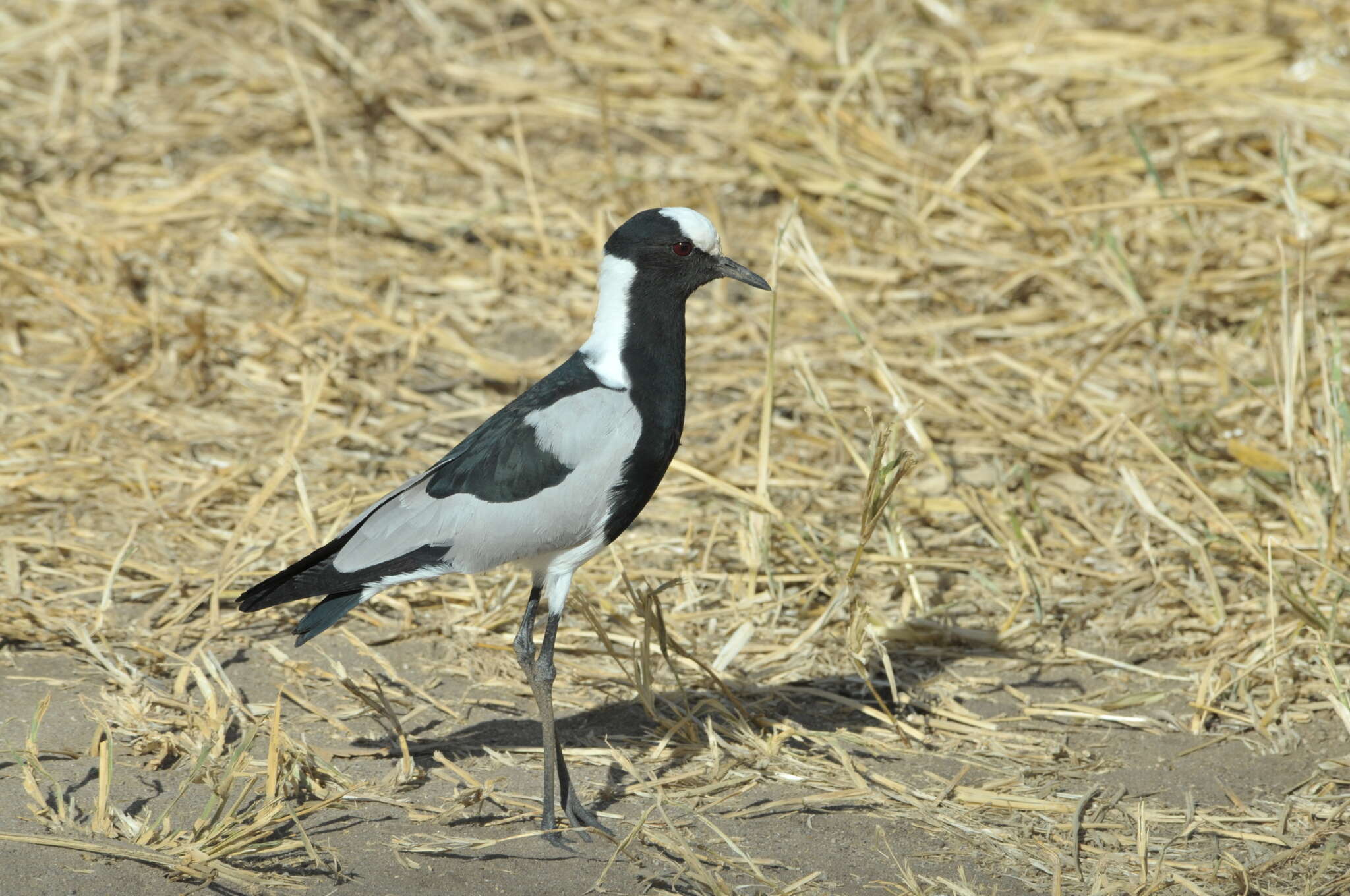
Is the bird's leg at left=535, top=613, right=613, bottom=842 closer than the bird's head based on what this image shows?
Yes

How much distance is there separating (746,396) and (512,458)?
2.46 m

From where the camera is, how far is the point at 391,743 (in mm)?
4113

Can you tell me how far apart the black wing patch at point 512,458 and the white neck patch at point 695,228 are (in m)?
0.49

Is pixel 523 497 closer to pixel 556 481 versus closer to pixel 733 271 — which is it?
pixel 556 481

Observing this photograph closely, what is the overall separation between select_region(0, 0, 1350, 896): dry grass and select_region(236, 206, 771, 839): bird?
0.32m

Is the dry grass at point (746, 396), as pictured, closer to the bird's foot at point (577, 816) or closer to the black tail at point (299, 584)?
the bird's foot at point (577, 816)

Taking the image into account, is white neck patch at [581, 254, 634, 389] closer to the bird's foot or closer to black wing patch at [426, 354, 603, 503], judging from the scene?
black wing patch at [426, 354, 603, 503]

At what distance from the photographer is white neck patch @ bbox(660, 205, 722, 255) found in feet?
13.2

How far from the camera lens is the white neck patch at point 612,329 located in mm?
3992

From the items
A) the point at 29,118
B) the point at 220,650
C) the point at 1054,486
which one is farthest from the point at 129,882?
the point at 29,118

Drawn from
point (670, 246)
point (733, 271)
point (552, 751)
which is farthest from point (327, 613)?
point (733, 271)

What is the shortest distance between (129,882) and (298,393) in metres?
3.07

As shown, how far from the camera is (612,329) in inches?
159

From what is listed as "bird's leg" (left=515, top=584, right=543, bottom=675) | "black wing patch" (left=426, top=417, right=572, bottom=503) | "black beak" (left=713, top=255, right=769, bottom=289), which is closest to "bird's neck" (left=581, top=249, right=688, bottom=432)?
"black beak" (left=713, top=255, right=769, bottom=289)
